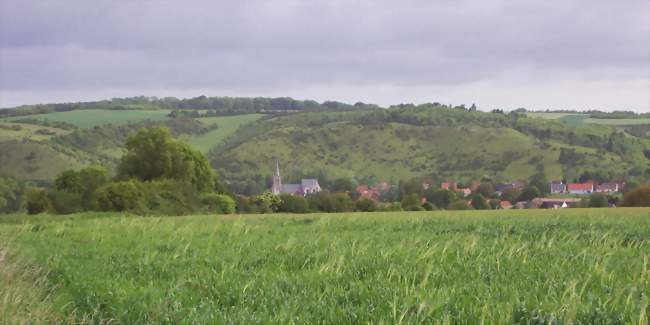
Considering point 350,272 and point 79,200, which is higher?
point 350,272

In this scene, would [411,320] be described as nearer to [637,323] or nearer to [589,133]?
[637,323]

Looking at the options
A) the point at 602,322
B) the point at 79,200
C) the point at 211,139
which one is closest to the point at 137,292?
the point at 602,322

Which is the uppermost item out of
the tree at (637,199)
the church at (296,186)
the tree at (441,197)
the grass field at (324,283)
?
the grass field at (324,283)

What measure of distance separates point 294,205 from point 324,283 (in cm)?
5108

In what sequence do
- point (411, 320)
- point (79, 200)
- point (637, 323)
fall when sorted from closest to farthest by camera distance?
point (637, 323) < point (411, 320) < point (79, 200)

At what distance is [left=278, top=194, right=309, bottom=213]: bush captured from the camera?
59.5 m

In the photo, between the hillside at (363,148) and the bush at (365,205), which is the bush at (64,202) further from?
the hillside at (363,148)

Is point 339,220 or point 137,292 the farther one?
point 339,220

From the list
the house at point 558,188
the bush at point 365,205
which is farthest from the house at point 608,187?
the bush at point 365,205

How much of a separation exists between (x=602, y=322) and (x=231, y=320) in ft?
11.6

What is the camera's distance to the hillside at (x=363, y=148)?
139000mm

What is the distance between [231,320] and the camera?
740cm

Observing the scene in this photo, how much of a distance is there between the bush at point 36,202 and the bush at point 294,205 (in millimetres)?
20047

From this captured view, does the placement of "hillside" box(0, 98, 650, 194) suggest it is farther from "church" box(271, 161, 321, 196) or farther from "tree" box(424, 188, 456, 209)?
"tree" box(424, 188, 456, 209)
